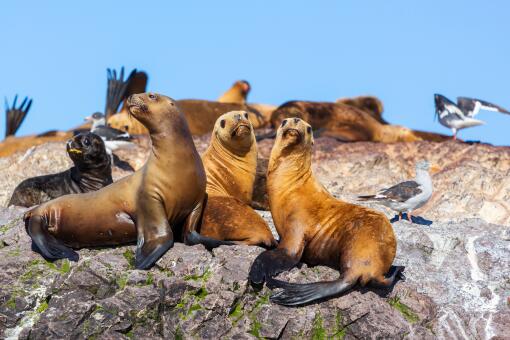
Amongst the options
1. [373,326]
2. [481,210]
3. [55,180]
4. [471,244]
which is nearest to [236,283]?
[373,326]

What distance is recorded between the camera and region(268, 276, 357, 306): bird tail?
7488 mm

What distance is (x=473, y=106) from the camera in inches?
647

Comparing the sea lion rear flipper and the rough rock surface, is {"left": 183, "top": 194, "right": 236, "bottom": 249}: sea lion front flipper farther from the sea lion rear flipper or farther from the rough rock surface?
the sea lion rear flipper

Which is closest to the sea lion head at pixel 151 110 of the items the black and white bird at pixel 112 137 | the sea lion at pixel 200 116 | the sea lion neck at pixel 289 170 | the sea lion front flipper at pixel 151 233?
the sea lion front flipper at pixel 151 233

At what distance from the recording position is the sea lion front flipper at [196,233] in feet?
26.7

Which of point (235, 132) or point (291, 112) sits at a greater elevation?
point (235, 132)

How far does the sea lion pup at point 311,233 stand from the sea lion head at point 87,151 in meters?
2.77

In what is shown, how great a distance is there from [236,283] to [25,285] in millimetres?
1503

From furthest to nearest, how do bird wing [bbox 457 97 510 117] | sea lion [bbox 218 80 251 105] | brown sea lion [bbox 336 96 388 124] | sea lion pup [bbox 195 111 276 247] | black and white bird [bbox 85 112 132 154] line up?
1. sea lion [bbox 218 80 251 105]
2. brown sea lion [bbox 336 96 388 124]
3. bird wing [bbox 457 97 510 117]
4. black and white bird [bbox 85 112 132 154]
5. sea lion pup [bbox 195 111 276 247]

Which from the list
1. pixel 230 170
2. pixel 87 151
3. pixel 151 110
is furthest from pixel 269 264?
pixel 87 151

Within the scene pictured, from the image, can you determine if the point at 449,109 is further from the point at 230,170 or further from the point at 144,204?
the point at 144,204

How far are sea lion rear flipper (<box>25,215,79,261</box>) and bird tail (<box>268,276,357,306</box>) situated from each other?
157cm

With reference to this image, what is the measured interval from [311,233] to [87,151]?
3557mm

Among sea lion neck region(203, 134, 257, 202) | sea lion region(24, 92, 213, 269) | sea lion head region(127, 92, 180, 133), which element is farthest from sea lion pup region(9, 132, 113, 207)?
sea lion head region(127, 92, 180, 133)
